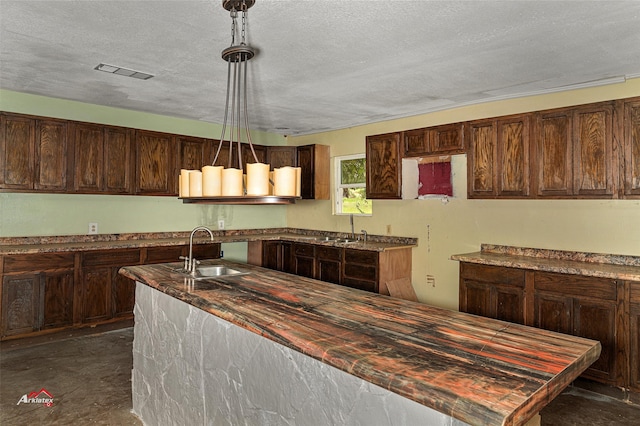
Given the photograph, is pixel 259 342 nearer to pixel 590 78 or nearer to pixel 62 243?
pixel 590 78

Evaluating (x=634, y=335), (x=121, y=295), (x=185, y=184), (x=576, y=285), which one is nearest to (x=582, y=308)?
(x=576, y=285)

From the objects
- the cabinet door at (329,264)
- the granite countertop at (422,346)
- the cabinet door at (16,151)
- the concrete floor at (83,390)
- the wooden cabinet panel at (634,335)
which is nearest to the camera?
the granite countertop at (422,346)

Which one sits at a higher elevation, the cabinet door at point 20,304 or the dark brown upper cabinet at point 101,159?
the dark brown upper cabinet at point 101,159

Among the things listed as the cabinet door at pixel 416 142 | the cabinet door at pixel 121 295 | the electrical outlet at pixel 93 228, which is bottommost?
the cabinet door at pixel 121 295

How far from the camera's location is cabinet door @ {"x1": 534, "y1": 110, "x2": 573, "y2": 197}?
11.4ft

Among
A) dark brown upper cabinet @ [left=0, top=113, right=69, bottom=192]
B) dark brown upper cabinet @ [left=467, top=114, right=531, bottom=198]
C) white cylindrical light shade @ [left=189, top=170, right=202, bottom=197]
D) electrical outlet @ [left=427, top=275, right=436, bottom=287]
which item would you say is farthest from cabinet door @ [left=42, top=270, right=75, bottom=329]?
dark brown upper cabinet @ [left=467, top=114, right=531, bottom=198]

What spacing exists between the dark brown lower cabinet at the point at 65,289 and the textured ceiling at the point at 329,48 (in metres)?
1.77

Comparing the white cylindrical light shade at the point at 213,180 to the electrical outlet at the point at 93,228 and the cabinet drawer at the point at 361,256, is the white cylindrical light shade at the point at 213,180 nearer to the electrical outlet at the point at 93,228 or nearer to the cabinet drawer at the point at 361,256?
the cabinet drawer at the point at 361,256

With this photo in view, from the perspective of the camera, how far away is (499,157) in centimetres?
388

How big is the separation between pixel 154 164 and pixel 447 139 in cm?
357

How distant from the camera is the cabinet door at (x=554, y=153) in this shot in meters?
3.46

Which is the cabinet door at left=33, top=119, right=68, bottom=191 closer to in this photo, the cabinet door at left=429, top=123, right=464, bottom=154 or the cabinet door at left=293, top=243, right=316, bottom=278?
the cabinet door at left=293, top=243, right=316, bottom=278

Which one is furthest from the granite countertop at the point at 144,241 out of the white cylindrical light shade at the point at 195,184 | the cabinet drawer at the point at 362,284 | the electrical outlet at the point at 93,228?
the white cylindrical light shade at the point at 195,184

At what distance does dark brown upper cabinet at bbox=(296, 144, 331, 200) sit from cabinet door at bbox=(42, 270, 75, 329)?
10.1 feet
